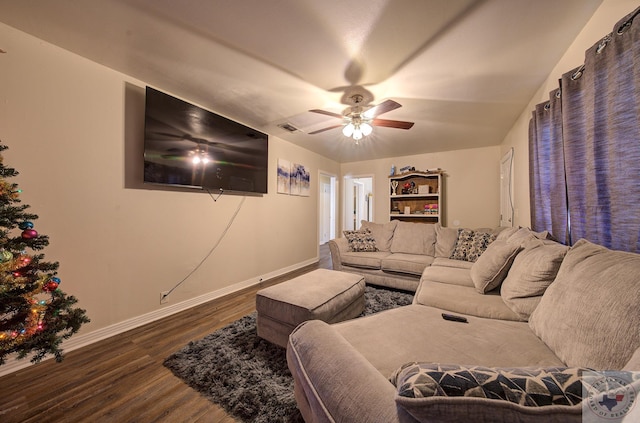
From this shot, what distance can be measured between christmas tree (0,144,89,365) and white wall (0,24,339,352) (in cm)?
69

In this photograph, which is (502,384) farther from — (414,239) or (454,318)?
(414,239)

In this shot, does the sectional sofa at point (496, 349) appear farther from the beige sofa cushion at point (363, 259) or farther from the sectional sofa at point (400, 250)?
the beige sofa cushion at point (363, 259)

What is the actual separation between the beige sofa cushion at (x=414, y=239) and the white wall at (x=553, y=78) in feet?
3.68

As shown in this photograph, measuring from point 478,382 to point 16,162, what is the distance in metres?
2.87

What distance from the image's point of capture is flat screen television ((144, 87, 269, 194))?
222cm

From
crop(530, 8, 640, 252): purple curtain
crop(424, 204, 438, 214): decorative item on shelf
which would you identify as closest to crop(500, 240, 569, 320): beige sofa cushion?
crop(530, 8, 640, 252): purple curtain

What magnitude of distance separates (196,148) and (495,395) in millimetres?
2933

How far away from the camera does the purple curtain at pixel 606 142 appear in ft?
3.51

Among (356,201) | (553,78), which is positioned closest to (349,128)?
(553,78)

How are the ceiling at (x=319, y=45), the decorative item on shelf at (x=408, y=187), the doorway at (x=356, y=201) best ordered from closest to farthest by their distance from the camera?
the ceiling at (x=319, y=45) → the decorative item on shelf at (x=408, y=187) → the doorway at (x=356, y=201)

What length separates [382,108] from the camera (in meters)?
2.34

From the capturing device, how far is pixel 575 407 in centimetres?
40

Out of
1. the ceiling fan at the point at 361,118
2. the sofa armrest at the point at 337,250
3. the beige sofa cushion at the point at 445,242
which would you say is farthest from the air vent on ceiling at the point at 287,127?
the beige sofa cushion at the point at 445,242

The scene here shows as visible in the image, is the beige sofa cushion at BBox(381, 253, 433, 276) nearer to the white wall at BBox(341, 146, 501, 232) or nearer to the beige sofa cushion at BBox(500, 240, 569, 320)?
the beige sofa cushion at BBox(500, 240, 569, 320)
